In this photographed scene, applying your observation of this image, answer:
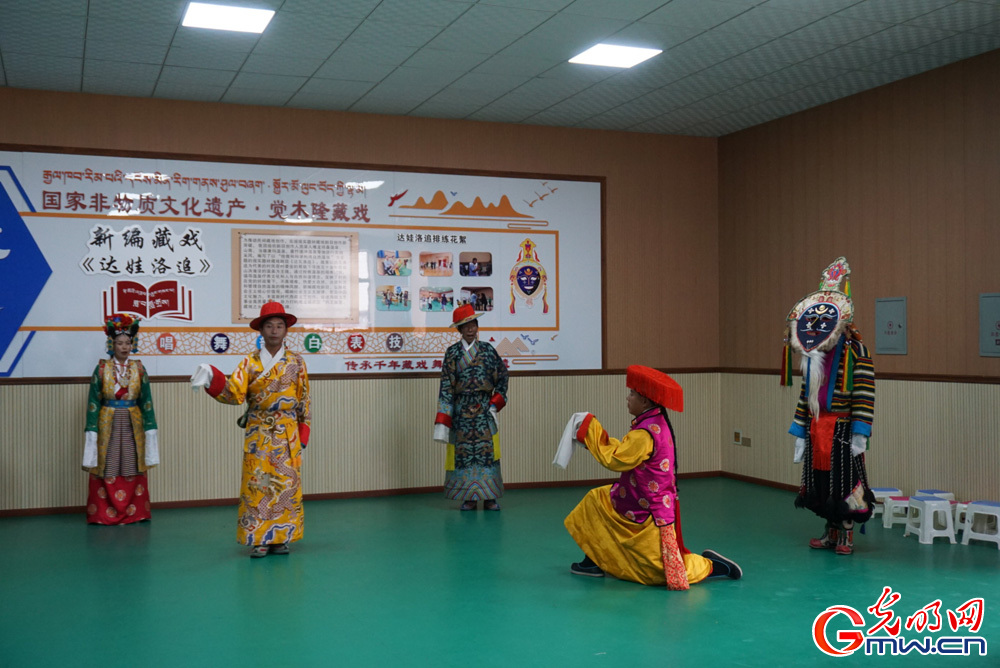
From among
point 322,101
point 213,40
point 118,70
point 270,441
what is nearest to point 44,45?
point 118,70

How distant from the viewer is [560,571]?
4.92 meters

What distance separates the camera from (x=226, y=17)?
541 cm

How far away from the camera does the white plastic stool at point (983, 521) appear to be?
5.50 metres

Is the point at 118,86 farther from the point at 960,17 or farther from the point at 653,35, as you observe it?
the point at 960,17

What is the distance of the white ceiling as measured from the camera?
5328mm

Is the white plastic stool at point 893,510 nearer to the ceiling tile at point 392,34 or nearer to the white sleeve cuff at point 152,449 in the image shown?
the ceiling tile at point 392,34

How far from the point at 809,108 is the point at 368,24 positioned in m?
3.80

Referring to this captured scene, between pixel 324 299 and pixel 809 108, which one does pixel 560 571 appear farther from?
pixel 809 108

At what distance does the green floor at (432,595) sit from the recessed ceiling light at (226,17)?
120 inches

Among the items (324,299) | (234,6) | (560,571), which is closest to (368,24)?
(234,6)

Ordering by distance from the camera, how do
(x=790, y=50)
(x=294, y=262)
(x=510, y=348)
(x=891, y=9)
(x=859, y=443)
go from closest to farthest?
(x=859, y=443), (x=891, y=9), (x=790, y=50), (x=294, y=262), (x=510, y=348)

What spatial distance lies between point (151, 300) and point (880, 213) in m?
5.35

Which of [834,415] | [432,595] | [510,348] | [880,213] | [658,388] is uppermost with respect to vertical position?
[880,213]

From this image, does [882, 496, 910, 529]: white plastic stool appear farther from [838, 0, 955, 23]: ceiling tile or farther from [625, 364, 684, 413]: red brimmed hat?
[838, 0, 955, 23]: ceiling tile
